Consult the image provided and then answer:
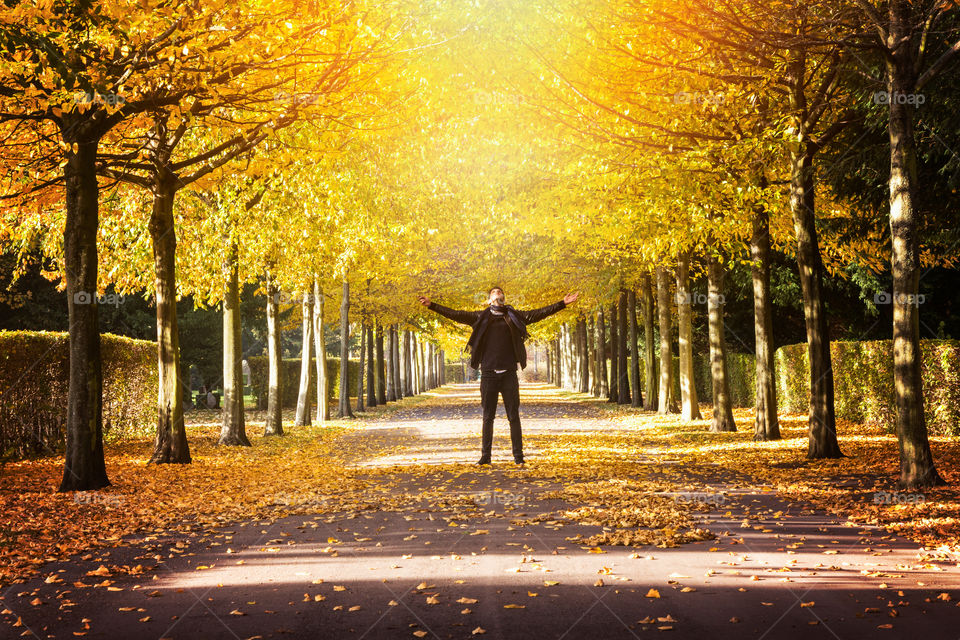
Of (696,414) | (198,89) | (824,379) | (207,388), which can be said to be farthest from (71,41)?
(207,388)

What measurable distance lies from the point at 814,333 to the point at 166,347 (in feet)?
34.7

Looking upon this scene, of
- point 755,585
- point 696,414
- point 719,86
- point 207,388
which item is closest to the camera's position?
point 755,585

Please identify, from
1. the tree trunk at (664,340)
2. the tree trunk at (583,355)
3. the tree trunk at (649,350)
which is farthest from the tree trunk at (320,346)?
the tree trunk at (583,355)

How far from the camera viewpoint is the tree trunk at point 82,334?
35.6 feet

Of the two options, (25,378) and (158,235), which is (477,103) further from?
(25,378)

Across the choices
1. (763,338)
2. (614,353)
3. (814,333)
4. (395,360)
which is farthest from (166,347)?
(395,360)

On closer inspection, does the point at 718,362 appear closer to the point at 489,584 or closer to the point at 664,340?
the point at 664,340

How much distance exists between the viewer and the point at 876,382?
57.7 feet

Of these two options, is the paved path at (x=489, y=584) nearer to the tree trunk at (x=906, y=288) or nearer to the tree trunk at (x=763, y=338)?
the tree trunk at (x=906, y=288)

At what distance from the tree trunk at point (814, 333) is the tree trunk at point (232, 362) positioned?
10.9 metres

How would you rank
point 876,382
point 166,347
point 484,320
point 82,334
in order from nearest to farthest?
point 82,334, point 484,320, point 166,347, point 876,382

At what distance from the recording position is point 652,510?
8516 mm

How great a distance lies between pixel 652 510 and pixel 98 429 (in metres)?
7.32

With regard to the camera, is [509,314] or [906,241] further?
[509,314]
